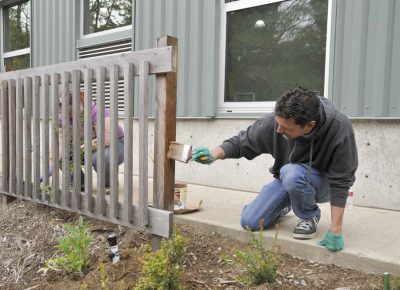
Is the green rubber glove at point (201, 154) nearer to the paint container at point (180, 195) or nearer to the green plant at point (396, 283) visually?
the paint container at point (180, 195)

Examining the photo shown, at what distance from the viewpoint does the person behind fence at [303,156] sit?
2.34m

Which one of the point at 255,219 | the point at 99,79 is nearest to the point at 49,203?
the point at 99,79

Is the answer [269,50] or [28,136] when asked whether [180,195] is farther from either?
[269,50]

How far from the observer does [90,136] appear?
2.99 metres

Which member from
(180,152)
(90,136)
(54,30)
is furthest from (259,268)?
(54,30)

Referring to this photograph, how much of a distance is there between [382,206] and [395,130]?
2.14 feet

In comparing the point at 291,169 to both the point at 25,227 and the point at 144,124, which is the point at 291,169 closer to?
the point at 144,124

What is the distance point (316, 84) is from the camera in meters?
3.95

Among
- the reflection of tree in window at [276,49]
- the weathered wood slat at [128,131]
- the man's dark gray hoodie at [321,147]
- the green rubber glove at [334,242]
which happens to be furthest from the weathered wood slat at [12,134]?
the green rubber glove at [334,242]

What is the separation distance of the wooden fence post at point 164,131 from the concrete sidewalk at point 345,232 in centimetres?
52

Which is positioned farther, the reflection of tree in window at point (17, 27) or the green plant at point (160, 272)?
the reflection of tree in window at point (17, 27)

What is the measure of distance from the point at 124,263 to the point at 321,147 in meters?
1.42

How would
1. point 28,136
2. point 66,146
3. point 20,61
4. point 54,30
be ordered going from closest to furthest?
1. point 66,146
2. point 28,136
3. point 54,30
4. point 20,61

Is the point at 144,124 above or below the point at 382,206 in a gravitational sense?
above
